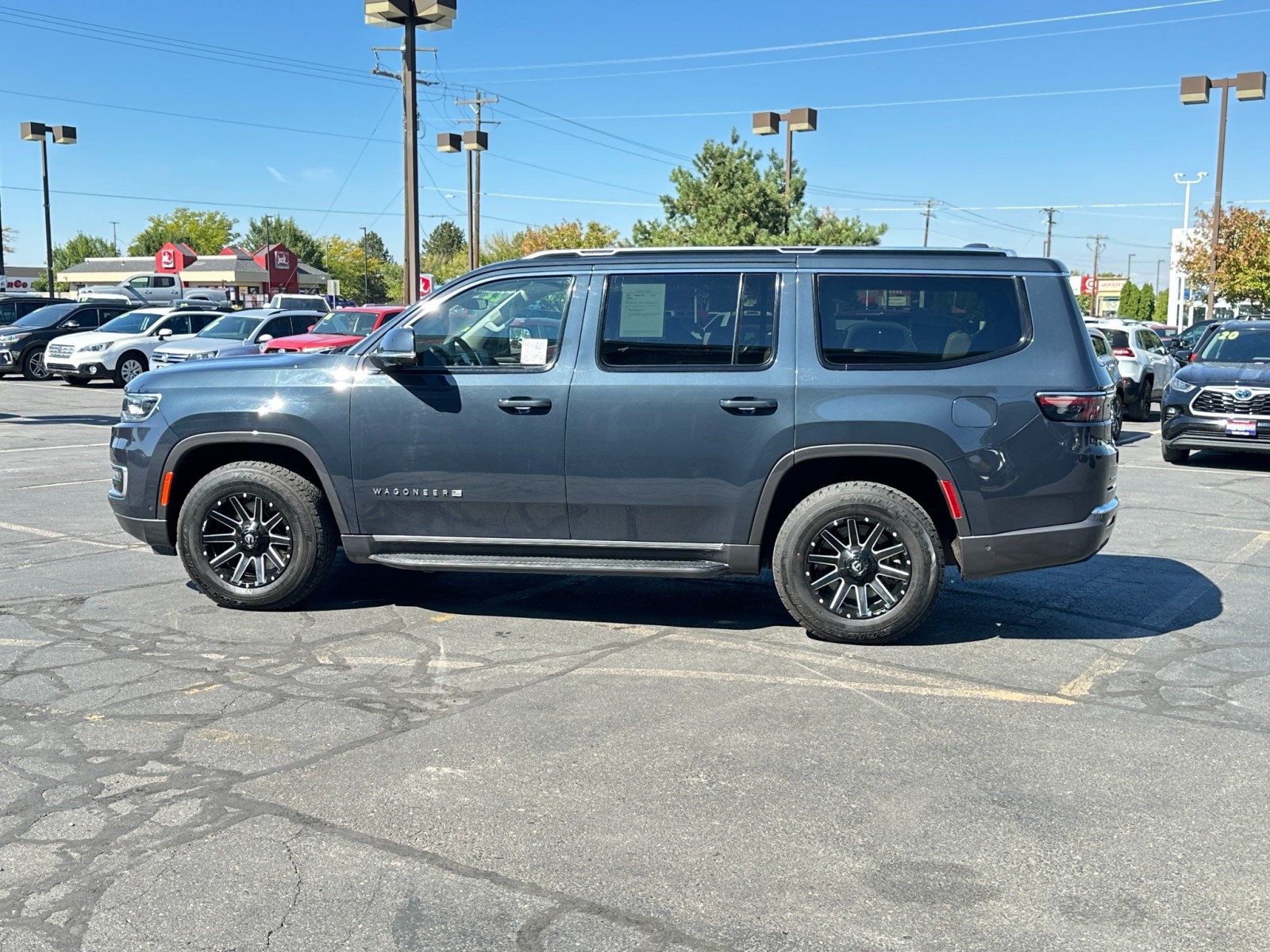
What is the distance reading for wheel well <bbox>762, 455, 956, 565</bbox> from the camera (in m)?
6.30

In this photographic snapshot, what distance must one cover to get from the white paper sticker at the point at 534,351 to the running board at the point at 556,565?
1.04 metres

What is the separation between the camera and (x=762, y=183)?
4062cm

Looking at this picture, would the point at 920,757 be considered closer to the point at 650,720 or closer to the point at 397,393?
the point at 650,720

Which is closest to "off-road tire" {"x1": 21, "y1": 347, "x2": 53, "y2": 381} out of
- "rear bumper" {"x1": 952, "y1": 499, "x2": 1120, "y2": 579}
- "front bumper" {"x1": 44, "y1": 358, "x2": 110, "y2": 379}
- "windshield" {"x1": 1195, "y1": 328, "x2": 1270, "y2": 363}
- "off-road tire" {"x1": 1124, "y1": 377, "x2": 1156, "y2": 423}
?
"front bumper" {"x1": 44, "y1": 358, "x2": 110, "y2": 379}

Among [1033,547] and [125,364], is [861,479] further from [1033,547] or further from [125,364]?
[125,364]

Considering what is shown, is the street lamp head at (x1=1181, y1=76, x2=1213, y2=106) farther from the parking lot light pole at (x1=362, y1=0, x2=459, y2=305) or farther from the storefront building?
the storefront building

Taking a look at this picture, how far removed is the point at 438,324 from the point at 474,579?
2.01 meters

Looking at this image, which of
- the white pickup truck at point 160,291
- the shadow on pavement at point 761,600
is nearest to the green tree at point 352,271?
the white pickup truck at point 160,291

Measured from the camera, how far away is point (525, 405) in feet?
20.6

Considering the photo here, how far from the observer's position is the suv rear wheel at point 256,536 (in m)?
6.64

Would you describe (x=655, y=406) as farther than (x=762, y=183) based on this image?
No

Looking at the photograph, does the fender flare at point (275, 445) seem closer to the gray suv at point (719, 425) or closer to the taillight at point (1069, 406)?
the gray suv at point (719, 425)

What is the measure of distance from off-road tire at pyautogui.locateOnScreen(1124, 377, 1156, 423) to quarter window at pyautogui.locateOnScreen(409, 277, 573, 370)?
16.6 m

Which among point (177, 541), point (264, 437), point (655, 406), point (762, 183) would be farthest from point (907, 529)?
point (762, 183)
